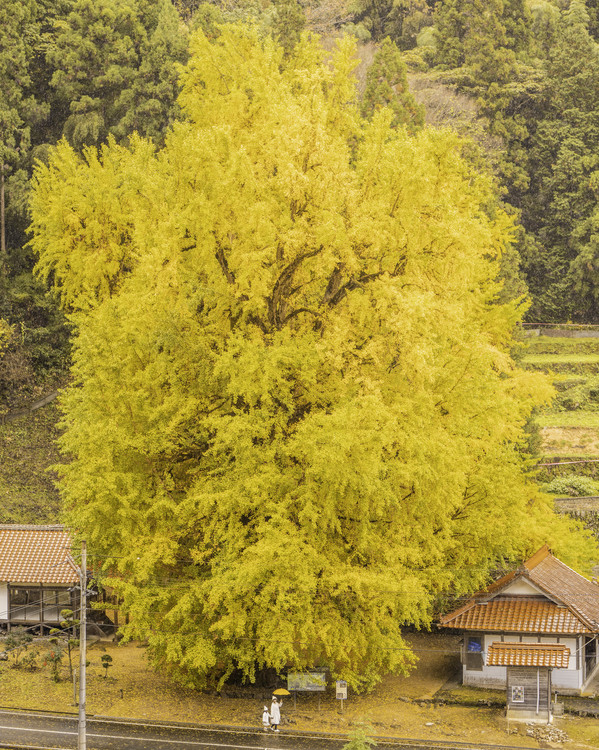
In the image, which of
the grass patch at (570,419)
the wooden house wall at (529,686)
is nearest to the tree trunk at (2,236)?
the grass patch at (570,419)

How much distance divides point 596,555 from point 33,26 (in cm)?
3901

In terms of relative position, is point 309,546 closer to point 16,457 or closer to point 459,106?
point 16,457

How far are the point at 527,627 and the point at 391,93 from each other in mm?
34585

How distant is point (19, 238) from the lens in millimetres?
52125

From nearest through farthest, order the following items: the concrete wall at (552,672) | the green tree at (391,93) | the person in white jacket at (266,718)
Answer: the person in white jacket at (266,718) → the concrete wall at (552,672) → the green tree at (391,93)

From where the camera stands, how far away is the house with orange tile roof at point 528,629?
89.7 ft

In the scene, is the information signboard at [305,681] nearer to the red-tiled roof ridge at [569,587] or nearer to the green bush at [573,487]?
the red-tiled roof ridge at [569,587]

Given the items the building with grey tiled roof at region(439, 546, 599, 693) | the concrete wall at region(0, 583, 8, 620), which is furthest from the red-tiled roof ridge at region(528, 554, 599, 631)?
the concrete wall at region(0, 583, 8, 620)

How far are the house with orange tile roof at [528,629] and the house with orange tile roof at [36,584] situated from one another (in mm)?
12934

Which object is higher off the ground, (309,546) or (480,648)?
(309,546)

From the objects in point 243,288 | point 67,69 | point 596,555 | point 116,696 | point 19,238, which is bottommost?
point 116,696

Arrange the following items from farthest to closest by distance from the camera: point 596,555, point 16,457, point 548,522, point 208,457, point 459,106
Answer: point 459,106
point 16,457
point 596,555
point 548,522
point 208,457

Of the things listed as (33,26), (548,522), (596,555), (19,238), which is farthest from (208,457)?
(33,26)

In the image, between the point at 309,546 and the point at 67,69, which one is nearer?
the point at 309,546
